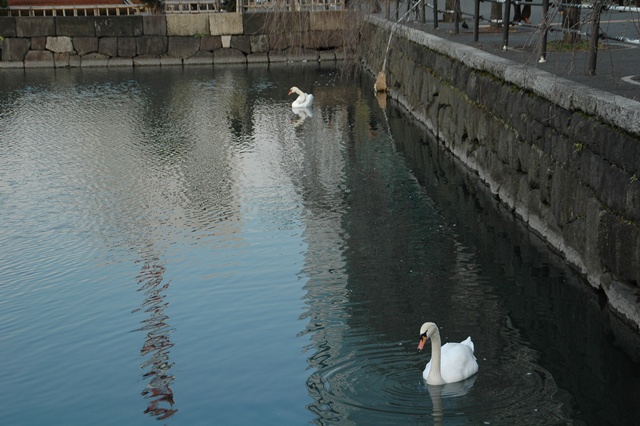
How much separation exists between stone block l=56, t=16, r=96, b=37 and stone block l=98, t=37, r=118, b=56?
331mm

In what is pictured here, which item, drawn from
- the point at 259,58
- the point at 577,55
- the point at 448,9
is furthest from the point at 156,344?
the point at 259,58

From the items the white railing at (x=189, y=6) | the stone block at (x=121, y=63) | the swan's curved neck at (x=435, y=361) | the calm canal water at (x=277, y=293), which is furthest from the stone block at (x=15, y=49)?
the swan's curved neck at (x=435, y=361)

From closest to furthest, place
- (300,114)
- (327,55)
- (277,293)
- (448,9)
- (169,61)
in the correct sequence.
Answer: (277,293) < (300,114) < (448,9) < (169,61) < (327,55)

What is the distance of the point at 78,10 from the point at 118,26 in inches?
102

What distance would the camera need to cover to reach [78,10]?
1079 inches

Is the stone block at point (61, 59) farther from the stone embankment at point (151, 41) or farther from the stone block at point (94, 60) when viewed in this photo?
the stone block at point (94, 60)

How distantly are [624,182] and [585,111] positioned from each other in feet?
3.64

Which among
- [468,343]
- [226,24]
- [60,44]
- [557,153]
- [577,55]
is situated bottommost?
[468,343]

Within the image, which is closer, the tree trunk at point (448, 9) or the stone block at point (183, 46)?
the tree trunk at point (448, 9)

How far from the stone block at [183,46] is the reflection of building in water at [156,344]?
Result: 17.0m

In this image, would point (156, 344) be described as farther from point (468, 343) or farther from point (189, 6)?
point (189, 6)

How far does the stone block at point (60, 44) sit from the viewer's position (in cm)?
2550

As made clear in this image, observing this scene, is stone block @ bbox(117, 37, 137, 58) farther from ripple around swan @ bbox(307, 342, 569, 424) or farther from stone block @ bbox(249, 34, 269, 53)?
ripple around swan @ bbox(307, 342, 569, 424)

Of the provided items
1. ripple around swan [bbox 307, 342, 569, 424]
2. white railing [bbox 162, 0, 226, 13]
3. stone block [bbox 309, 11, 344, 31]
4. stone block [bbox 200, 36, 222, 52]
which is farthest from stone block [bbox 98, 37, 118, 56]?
ripple around swan [bbox 307, 342, 569, 424]
